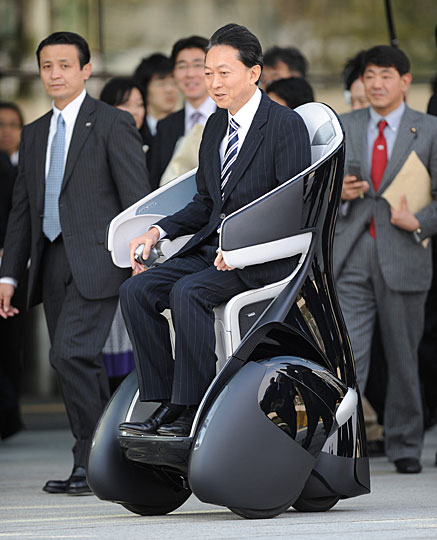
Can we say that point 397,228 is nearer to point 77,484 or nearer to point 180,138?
point 180,138

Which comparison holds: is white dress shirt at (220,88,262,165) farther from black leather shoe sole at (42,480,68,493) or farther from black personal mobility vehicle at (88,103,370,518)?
black leather shoe sole at (42,480,68,493)

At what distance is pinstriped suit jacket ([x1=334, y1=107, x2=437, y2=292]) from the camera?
6.51 m

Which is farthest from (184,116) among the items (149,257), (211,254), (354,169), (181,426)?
(181,426)

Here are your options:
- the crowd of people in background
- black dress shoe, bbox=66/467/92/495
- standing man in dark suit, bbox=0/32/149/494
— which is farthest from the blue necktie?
black dress shoe, bbox=66/467/92/495

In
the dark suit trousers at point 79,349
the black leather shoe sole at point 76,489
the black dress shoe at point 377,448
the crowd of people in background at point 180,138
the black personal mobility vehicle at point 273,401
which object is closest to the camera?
the black personal mobility vehicle at point 273,401

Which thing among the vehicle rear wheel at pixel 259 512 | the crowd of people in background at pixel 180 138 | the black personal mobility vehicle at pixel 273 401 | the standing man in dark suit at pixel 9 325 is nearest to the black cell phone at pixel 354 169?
the crowd of people in background at pixel 180 138

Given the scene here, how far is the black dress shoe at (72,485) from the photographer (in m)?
5.84

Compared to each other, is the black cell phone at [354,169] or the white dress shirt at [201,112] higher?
the white dress shirt at [201,112]

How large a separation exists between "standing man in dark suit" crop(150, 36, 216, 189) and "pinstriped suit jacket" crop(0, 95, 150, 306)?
114 cm

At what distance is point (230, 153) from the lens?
16.1 ft

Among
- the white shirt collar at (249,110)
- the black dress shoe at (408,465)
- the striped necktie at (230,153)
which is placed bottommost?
the black dress shoe at (408,465)

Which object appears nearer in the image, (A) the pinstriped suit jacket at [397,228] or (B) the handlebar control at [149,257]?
(B) the handlebar control at [149,257]

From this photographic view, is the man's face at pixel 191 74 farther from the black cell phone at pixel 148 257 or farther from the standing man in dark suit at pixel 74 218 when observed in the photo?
the black cell phone at pixel 148 257

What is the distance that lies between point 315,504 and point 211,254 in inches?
37.7
